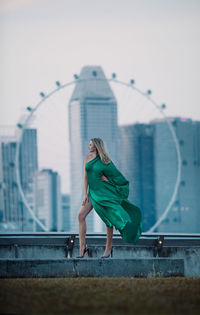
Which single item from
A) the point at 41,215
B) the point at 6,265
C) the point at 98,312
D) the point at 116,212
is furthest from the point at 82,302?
the point at 41,215

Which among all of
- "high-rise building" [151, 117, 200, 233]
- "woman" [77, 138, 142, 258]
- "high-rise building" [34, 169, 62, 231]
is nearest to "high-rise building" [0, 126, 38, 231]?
"high-rise building" [34, 169, 62, 231]

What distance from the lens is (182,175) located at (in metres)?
125

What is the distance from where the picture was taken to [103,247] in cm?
1355

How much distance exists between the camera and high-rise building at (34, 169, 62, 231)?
11119 cm

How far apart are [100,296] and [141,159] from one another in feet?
364

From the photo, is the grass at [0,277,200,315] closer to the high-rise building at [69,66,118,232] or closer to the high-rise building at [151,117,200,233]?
the high-rise building at [69,66,118,232]

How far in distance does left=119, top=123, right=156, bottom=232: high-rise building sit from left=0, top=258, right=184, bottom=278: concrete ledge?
3882 inches

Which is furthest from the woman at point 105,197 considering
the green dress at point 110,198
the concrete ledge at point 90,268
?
the concrete ledge at point 90,268

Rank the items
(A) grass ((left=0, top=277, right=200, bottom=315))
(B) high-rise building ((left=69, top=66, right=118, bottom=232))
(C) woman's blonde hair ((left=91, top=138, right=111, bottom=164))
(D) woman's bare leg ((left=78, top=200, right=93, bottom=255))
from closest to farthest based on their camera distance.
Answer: (A) grass ((left=0, top=277, right=200, bottom=315)), (D) woman's bare leg ((left=78, top=200, right=93, bottom=255)), (C) woman's blonde hair ((left=91, top=138, right=111, bottom=164)), (B) high-rise building ((left=69, top=66, right=118, bottom=232))

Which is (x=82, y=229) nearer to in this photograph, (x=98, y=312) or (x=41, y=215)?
(x=98, y=312)

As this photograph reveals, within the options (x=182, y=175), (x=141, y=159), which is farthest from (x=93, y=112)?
(x=182, y=175)

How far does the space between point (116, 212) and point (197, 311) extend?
4081mm

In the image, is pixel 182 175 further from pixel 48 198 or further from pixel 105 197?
pixel 105 197

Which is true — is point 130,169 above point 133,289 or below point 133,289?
above
